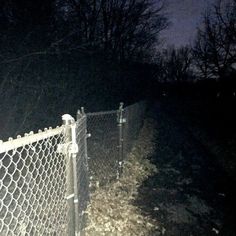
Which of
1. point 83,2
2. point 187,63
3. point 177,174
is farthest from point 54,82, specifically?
point 187,63

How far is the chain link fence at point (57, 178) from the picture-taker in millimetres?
2783

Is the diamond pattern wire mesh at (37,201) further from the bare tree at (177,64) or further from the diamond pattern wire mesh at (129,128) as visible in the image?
the bare tree at (177,64)

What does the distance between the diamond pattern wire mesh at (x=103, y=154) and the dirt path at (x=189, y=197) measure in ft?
3.25

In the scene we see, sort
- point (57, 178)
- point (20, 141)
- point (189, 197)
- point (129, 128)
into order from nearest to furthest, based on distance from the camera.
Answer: point (20, 141), point (57, 178), point (189, 197), point (129, 128)

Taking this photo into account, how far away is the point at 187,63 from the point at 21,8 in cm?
8658

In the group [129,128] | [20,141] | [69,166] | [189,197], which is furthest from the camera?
[129,128]

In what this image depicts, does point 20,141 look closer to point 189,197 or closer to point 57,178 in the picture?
point 57,178

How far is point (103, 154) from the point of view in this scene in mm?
9234

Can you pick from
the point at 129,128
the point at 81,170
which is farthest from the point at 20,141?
the point at 129,128

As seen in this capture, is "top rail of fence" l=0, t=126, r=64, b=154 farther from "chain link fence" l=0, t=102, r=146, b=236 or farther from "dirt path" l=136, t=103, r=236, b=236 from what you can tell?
"dirt path" l=136, t=103, r=236, b=236

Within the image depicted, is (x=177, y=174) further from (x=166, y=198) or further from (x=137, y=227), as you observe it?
(x=137, y=227)

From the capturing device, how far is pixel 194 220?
235 inches

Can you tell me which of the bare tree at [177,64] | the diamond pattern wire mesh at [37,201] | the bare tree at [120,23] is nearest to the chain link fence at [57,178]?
the diamond pattern wire mesh at [37,201]

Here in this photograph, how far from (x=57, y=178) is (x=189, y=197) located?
3.14 metres
